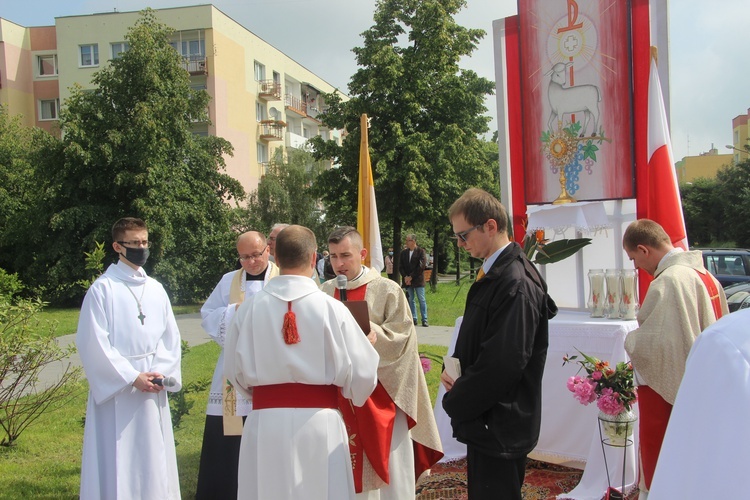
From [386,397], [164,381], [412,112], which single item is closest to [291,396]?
[386,397]

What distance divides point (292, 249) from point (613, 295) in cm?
322

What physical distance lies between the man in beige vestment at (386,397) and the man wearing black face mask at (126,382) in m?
1.24

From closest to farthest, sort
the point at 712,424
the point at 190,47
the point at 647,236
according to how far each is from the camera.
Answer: the point at 712,424, the point at 647,236, the point at 190,47

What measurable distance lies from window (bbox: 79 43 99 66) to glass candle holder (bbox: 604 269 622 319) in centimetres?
3404

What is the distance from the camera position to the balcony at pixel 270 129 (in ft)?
123

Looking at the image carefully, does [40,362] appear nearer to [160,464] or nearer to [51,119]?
[160,464]

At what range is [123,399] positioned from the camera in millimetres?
3895

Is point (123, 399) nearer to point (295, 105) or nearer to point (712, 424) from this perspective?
point (712, 424)

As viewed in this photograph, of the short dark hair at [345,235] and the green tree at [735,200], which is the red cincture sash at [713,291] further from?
the green tree at [735,200]

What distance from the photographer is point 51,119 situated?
35469 mm

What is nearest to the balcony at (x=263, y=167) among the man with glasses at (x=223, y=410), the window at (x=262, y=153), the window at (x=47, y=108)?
the window at (x=262, y=153)

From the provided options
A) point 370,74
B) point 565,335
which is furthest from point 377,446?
point 370,74

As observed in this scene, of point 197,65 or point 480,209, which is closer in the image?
point 480,209

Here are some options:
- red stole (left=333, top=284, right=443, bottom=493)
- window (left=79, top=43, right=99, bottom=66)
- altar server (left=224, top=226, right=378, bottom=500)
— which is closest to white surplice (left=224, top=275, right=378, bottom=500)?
altar server (left=224, top=226, right=378, bottom=500)
